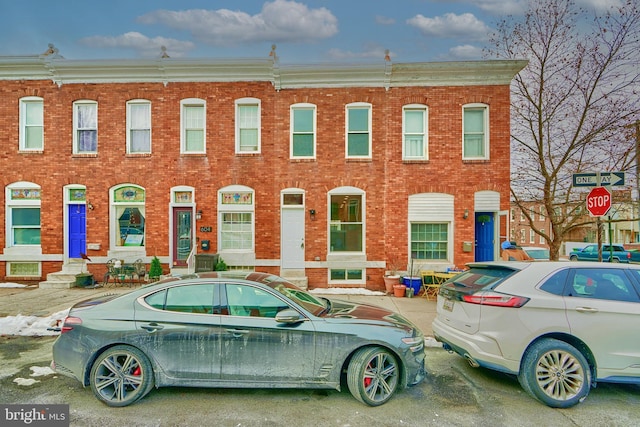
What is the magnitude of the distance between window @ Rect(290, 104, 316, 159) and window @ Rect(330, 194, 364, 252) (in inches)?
68.7

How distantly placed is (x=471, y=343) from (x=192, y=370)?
3.48 meters

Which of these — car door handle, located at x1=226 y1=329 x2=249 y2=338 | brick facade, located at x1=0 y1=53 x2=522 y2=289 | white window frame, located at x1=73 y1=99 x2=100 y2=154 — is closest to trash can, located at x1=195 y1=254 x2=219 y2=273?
brick facade, located at x1=0 y1=53 x2=522 y2=289

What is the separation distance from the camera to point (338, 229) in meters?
11.3

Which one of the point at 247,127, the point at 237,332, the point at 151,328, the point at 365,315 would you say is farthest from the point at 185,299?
the point at 247,127

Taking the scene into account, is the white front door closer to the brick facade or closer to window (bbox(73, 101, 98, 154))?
the brick facade

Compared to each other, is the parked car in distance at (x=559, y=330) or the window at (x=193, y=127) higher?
the window at (x=193, y=127)

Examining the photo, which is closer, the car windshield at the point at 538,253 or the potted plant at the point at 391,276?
the potted plant at the point at 391,276

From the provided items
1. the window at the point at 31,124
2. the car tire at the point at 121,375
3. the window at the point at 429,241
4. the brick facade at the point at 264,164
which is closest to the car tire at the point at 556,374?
the car tire at the point at 121,375

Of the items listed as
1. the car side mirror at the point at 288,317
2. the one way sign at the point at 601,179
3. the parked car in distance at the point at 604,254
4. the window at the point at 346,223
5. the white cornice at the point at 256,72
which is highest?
the white cornice at the point at 256,72

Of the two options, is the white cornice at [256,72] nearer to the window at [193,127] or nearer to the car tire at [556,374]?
the window at [193,127]

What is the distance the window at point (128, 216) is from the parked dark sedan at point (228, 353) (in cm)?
802

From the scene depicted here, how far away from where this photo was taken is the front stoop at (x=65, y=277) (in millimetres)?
10688

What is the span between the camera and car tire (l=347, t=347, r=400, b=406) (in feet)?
12.9
